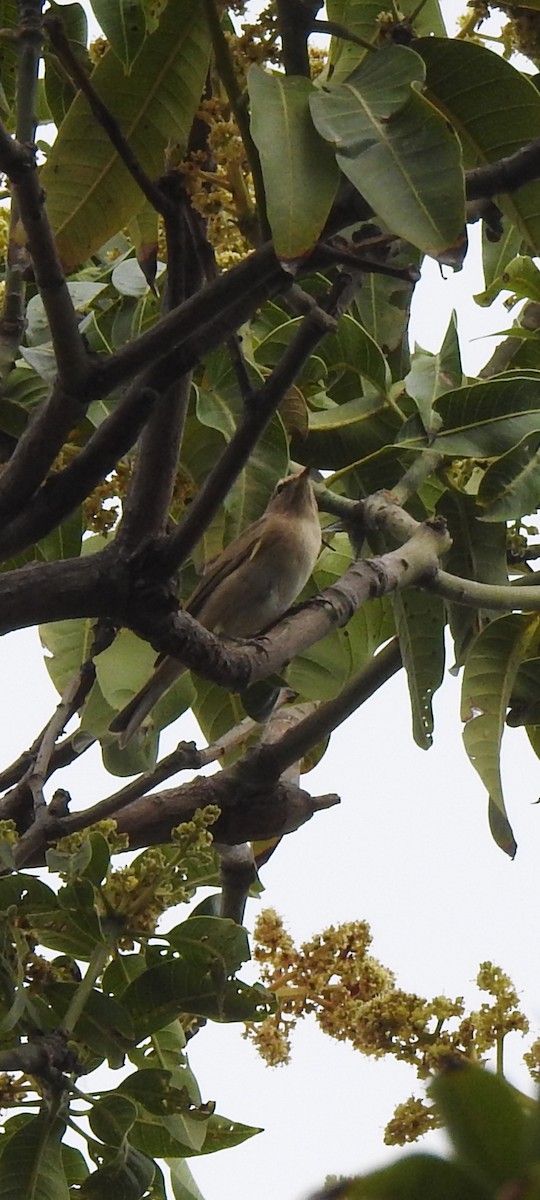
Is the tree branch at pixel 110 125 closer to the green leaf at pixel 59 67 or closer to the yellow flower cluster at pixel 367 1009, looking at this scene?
the green leaf at pixel 59 67

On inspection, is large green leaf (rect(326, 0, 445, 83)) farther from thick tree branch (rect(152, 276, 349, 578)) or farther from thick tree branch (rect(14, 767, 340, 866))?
thick tree branch (rect(14, 767, 340, 866))

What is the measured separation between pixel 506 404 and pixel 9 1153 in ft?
4.62

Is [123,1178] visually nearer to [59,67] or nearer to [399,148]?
[399,148]

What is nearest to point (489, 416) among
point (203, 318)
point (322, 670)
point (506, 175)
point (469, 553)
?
point (469, 553)

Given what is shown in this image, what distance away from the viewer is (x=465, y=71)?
1755 millimetres

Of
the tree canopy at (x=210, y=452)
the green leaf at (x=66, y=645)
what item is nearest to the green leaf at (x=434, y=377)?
the tree canopy at (x=210, y=452)

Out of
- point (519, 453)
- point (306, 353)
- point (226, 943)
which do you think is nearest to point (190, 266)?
point (306, 353)

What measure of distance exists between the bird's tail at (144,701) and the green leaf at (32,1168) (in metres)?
0.80

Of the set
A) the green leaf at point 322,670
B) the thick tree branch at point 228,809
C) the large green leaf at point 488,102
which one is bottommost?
the thick tree branch at point 228,809

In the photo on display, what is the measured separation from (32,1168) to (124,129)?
1.41 meters

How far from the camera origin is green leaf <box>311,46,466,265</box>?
1.46 metres

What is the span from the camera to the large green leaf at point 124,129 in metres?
1.76

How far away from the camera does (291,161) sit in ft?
5.01

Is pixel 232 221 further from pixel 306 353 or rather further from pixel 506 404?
pixel 506 404
